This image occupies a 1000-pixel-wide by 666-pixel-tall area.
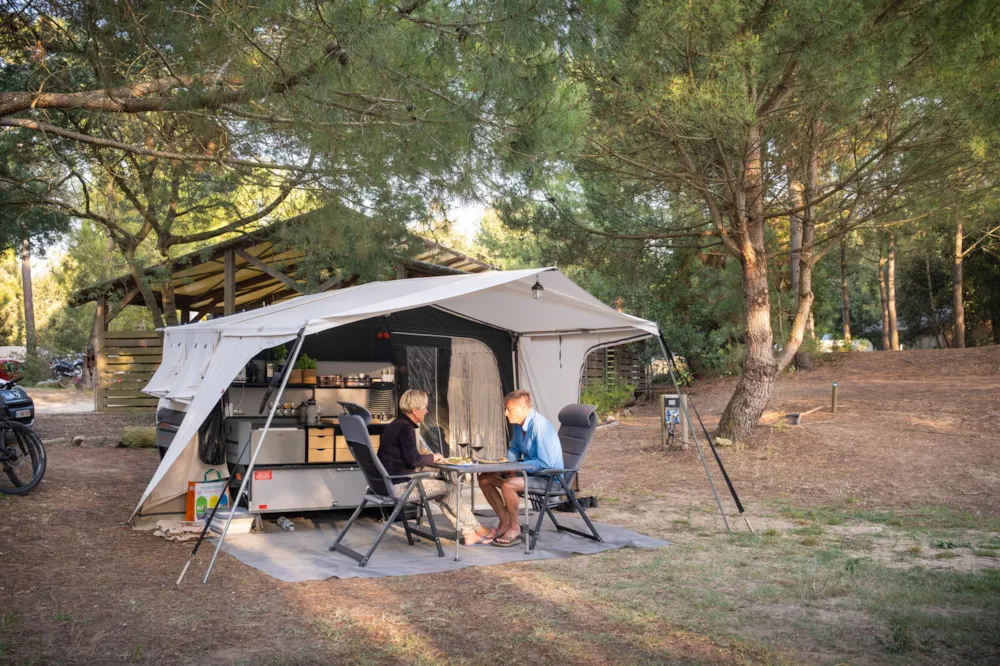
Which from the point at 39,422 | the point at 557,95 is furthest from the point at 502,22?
the point at 39,422

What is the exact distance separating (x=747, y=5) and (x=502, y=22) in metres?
3.25

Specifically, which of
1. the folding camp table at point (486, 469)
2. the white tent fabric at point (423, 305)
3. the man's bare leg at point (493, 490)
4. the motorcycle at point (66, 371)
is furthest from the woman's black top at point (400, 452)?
the motorcycle at point (66, 371)

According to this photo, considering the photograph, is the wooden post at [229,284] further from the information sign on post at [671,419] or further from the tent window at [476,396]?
the information sign on post at [671,419]

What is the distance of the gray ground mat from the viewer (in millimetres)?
4789

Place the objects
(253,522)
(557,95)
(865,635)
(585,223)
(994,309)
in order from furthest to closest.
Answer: (994,309) → (585,223) → (253,522) → (557,95) → (865,635)

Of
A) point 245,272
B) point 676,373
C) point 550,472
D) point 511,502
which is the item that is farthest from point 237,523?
point 676,373

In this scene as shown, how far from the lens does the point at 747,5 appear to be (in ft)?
22.8

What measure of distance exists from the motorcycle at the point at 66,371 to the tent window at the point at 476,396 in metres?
16.6

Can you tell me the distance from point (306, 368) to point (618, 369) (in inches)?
349

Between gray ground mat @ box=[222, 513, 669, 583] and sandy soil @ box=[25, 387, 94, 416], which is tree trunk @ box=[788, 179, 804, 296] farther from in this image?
sandy soil @ box=[25, 387, 94, 416]

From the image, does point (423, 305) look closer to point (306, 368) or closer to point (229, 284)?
point (306, 368)

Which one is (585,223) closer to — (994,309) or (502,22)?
(502,22)

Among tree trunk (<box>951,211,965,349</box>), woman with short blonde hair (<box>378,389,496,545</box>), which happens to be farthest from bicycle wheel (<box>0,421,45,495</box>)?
tree trunk (<box>951,211,965,349</box>)

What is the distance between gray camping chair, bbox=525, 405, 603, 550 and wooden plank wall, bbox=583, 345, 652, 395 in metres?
8.12
